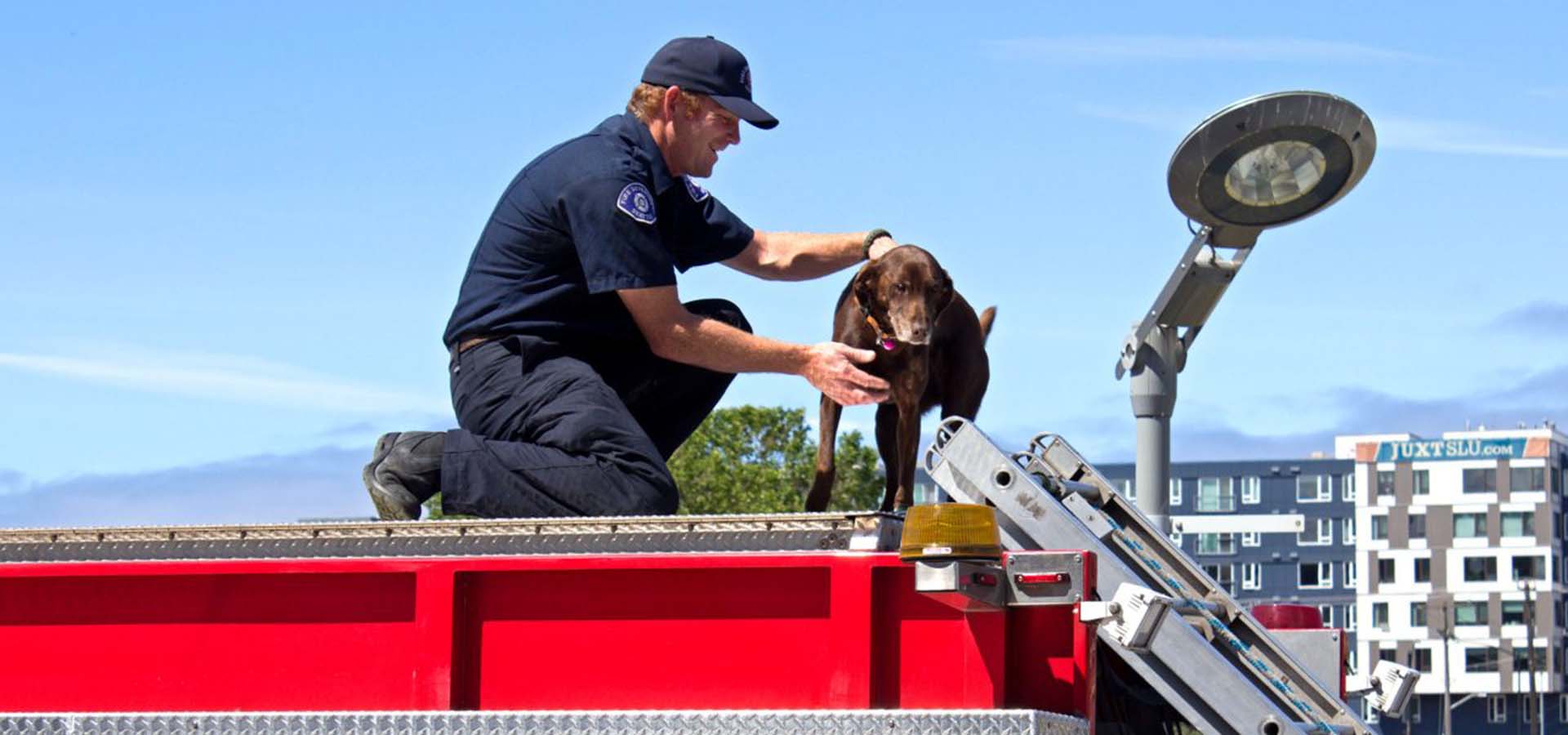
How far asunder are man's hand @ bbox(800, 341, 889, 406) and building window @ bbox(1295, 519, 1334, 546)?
385ft

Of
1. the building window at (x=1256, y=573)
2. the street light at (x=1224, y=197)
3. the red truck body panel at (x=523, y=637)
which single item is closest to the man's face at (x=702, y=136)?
the red truck body panel at (x=523, y=637)

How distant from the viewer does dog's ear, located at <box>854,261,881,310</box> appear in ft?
23.9

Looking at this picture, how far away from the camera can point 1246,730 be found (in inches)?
200

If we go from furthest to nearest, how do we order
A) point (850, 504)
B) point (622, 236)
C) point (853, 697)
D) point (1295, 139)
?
1. point (850, 504)
2. point (1295, 139)
3. point (622, 236)
4. point (853, 697)

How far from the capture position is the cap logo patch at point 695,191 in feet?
21.8

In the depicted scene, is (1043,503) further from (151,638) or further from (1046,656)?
(151,638)

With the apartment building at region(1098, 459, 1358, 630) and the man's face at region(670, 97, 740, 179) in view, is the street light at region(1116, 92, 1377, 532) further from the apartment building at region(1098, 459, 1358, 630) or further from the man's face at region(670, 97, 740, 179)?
the apartment building at region(1098, 459, 1358, 630)

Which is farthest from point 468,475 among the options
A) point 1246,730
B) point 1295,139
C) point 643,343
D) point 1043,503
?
point 1295,139

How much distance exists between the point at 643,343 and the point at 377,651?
1465 mm

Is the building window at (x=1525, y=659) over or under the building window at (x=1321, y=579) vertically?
under

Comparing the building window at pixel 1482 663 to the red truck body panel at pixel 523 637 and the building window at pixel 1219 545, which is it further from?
the red truck body panel at pixel 523 637

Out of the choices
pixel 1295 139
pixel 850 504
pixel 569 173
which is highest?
pixel 850 504

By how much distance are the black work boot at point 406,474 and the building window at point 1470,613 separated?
109 meters

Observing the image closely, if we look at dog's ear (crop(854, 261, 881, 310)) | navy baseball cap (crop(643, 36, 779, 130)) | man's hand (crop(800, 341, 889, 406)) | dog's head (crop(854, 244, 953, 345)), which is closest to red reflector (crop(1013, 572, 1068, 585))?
man's hand (crop(800, 341, 889, 406))
